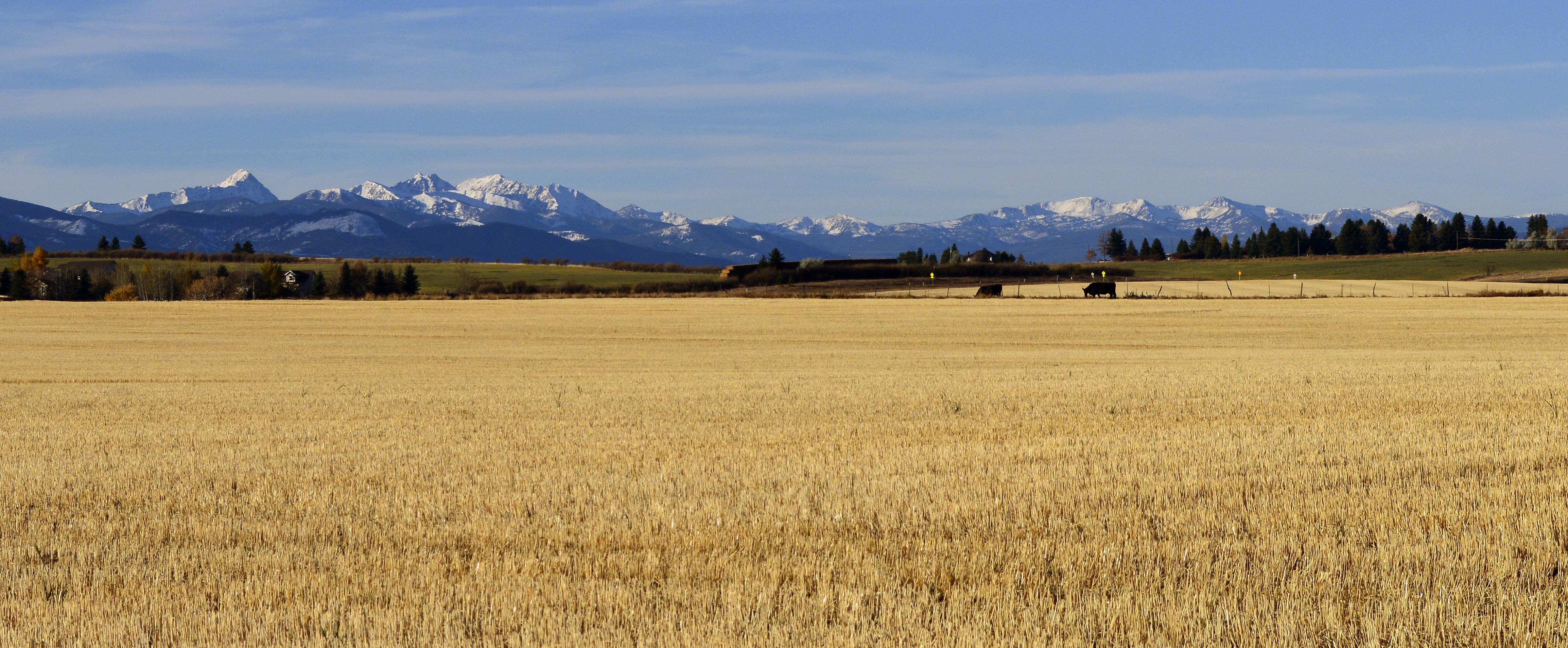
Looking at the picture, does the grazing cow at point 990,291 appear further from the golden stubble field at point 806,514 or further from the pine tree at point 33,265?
the pine tree at point 33,265

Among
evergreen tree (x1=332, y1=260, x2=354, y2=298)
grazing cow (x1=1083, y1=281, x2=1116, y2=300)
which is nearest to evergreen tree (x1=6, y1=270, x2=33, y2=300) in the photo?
evergreen tree (x1=332, y1=260, x2=354, y2=298)

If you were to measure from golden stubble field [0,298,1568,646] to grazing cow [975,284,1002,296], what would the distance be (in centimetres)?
7646

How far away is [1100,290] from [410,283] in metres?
82.5

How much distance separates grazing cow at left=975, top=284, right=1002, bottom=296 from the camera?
10004cm

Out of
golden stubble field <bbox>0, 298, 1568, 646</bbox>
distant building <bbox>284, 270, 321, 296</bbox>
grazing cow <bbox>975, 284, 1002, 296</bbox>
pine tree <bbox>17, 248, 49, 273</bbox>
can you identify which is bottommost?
golden stubble field <bbox>0, 298, 1568, 646</bbox>

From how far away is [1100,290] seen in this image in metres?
96.9

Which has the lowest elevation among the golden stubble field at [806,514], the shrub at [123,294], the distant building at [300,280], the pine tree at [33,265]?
the golden stubble field at [806,514]

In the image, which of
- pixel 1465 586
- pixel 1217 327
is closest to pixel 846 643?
pixel 1465 586

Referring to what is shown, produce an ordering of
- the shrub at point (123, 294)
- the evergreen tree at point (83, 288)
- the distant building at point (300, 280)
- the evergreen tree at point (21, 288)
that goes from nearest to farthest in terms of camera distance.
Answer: the shrub at point (123, 294)
the evergreen tree at point (83, 288)
the evergreen tree at point (21, 288)
the distant building at point (300, 280)

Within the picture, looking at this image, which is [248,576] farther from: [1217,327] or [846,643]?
[1217,327]

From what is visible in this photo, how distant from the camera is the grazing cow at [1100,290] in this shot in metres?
95.5

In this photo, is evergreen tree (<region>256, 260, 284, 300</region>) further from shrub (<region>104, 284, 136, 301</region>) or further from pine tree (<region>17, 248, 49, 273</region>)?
pine tree (<region>17, 248, 49, 273</region>)

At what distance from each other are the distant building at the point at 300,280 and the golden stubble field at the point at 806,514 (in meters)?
137

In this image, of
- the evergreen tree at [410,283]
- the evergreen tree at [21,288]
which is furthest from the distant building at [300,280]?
the evergreen tree at [21,288]
